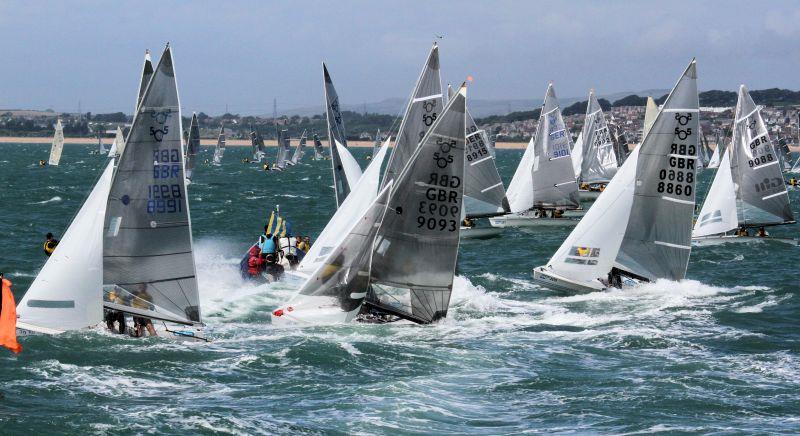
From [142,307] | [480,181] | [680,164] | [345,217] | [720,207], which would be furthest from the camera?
[480,181]

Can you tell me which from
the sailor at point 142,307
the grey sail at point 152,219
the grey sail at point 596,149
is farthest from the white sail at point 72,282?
the grey sail at point 596,149

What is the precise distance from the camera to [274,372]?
71.6ft

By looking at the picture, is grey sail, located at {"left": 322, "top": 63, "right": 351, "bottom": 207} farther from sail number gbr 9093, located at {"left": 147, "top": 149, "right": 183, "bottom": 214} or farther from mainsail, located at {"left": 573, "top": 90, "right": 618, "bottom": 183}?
mainsail, located at {"left": 573, "top": 90, "right": 618, "bottom": 183}

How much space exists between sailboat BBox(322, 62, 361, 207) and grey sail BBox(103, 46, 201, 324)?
11.3 m

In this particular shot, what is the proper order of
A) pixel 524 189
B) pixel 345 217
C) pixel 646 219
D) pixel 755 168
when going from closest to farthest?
pixel 345 217 < pixel 646 219 < pixel 755 168 < pixel 524 189

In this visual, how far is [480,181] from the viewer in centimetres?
4619

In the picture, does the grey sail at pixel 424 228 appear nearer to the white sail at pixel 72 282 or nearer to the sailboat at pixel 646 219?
the white sail at pixel 72 282

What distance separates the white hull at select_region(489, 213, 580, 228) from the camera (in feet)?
168

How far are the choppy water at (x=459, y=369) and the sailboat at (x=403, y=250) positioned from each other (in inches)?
22.1

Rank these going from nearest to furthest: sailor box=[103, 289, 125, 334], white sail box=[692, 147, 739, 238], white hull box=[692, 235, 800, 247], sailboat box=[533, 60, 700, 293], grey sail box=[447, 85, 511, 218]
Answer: sailor box=[103, 289, 125, 334]
sailboat box=[533, 60, 700, 293]
white sail box=[692, 147, 739, 238]
white hull box=[692, 235, 800, 247]
grey sail box=[447, 85, 511, 218]

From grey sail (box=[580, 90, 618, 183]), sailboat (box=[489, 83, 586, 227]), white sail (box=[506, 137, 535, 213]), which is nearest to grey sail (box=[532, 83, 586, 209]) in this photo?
sailboat (box=[489, 83, 586, 227])

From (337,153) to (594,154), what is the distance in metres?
35.7

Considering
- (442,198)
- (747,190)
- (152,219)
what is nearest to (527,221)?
(747,190)

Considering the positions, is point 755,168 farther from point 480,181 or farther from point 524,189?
point 524,189
